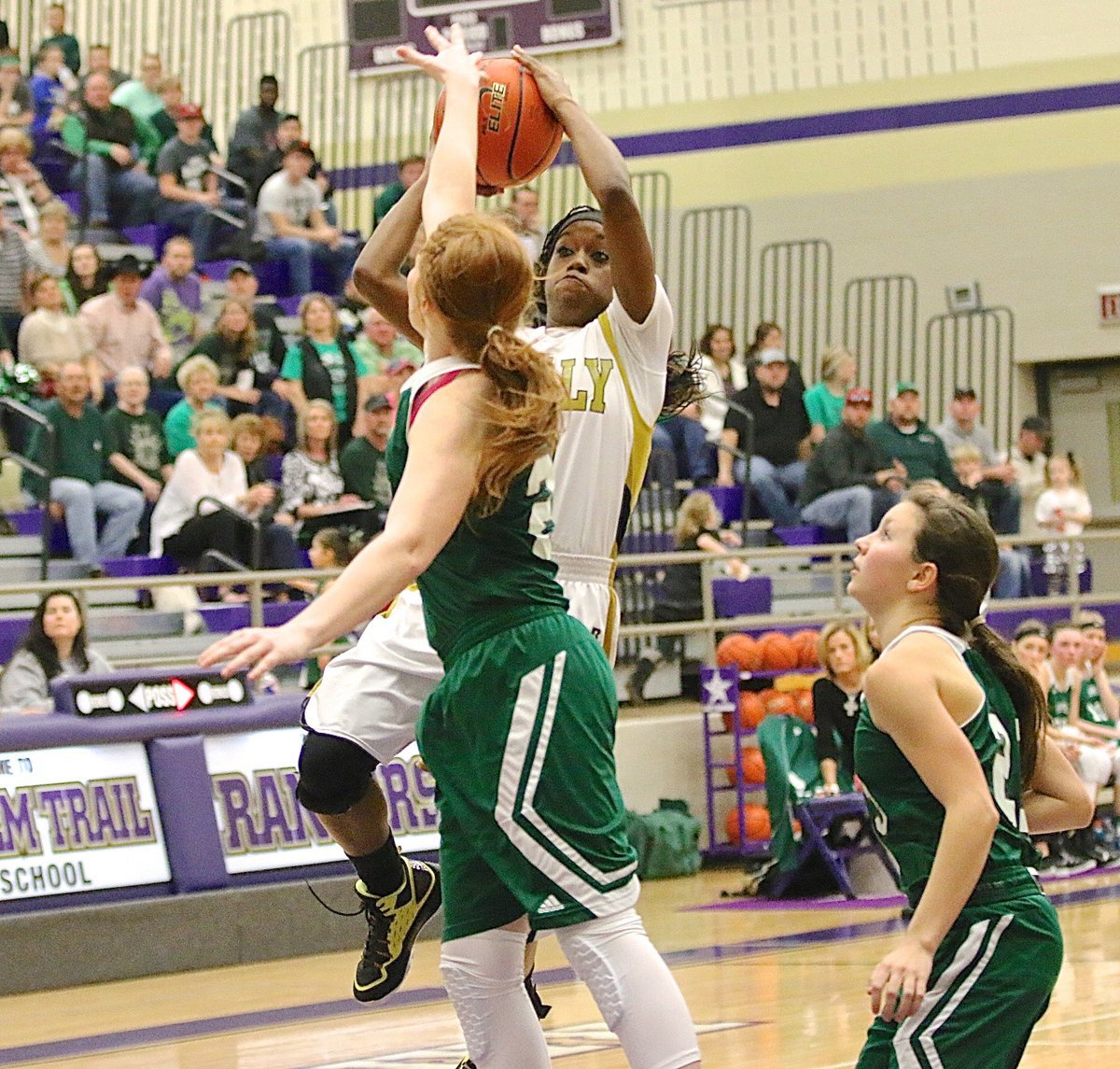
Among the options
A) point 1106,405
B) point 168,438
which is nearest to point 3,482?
point 168,438

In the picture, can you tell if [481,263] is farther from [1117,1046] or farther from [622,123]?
[622,123]

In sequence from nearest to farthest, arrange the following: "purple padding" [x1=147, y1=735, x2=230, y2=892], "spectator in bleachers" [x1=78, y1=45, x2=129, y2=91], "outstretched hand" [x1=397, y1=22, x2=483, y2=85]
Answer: "outstretched hand" [x1=397, y1=22, x2=483, y2=85]
"purple padding" [x1=147, y1=735, x2=230, y2=892]
"spectator in bleachers" [x1=78, y1=45, x2=129, y2=91]

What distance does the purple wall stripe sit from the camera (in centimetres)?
1698

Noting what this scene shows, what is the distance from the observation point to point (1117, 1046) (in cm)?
570

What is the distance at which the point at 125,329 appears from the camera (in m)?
12.3

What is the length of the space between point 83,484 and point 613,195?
720 cm

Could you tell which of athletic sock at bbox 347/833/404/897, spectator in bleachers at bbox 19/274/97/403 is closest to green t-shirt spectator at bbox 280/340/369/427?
spectator in bleachers at bbox 19/274/97/403

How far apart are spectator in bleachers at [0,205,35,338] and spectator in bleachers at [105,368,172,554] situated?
4.56ft

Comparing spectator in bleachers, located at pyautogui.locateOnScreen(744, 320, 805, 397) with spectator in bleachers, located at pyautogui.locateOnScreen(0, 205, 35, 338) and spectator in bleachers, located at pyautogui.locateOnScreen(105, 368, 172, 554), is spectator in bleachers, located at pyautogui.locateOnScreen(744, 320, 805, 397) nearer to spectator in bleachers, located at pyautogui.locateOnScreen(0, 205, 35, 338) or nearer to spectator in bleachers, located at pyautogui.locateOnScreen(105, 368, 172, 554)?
spectator in bleachers, located at pyautogui.locateOnScreen(105, 368, 172, 554)

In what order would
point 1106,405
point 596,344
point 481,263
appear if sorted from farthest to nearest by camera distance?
point 1106,405, point 596,344, point 481,263

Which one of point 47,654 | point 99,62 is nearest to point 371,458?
point 47,654

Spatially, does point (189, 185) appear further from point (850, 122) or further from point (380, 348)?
point (850, 122)

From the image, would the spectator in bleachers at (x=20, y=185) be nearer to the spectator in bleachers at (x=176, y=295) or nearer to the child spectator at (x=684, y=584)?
the spectator in bleachers at (x=176, y=295)

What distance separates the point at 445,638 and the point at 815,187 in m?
14.7
